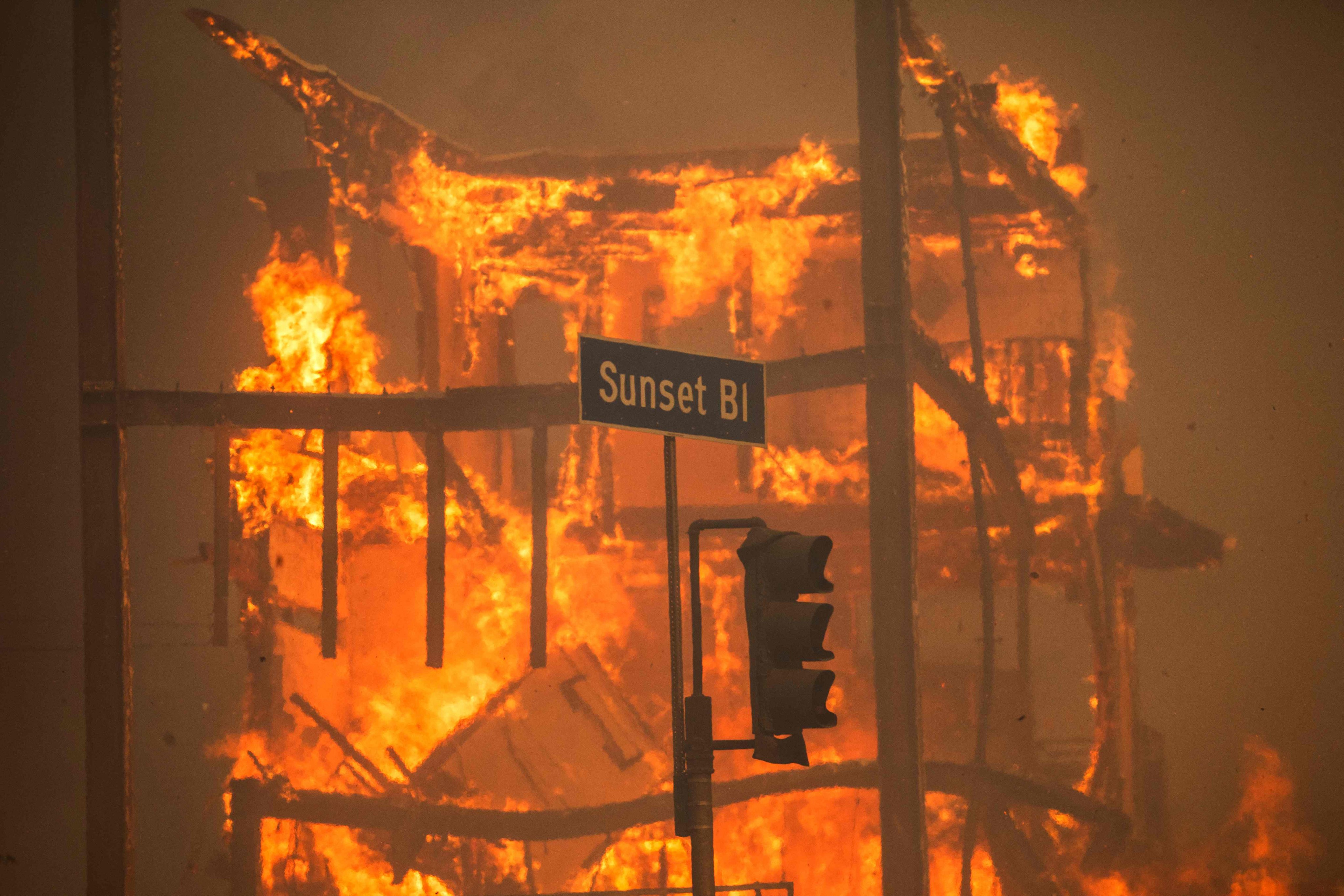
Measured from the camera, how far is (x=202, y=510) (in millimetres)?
4668

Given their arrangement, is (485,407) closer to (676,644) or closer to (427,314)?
(427,314)

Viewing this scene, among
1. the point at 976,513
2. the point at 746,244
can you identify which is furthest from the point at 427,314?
the point at 976,513

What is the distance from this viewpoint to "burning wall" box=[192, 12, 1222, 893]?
4.63 m

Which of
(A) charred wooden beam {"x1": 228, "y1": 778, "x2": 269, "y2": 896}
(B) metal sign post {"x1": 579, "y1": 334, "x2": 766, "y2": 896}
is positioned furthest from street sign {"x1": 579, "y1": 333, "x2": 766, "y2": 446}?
(A) charred wooden beam {"x1": 228, "y1": 778, "x2": 269, "y2": 896}

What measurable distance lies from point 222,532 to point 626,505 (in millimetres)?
1836

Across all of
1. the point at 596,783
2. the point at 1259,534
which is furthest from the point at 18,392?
the point at 1259,534

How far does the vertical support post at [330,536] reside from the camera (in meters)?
4.63

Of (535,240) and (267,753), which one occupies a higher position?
(535,240)

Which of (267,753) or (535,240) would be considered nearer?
(267,753)

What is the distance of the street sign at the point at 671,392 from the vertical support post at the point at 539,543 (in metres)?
2.24

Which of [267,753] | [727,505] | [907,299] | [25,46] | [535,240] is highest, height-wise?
[25,46]

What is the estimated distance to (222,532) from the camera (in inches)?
183

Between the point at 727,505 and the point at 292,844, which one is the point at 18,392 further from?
the point at 727,505

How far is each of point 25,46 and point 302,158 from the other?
4.72 ft
